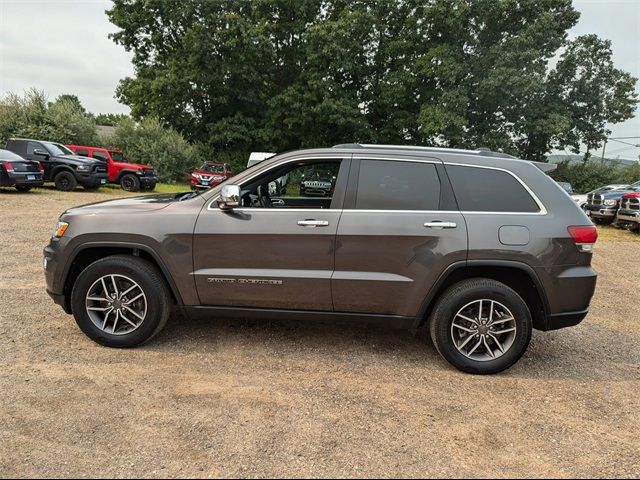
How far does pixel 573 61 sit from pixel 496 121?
647cm

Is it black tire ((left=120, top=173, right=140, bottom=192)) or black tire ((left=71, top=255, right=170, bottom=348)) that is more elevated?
black tire ((left=120, top=173, right=140, bottom=192))

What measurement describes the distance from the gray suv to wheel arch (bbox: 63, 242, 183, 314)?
0.06 ft

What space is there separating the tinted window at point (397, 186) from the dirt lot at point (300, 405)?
134 cm

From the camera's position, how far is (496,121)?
3086 cm

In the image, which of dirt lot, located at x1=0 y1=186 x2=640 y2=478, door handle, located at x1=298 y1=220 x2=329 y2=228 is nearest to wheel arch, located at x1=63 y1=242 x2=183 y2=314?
dirt lot, located at x1=0 y1=186 x2=640 y2=478

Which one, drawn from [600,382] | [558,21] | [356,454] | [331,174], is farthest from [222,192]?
[558,21]

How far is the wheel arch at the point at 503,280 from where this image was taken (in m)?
3.48

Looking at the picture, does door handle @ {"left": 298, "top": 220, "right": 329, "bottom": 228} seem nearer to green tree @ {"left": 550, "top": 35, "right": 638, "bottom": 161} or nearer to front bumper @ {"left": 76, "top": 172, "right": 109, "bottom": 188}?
front bumper @ {"left": 76, "top": 172, "right": 109, "bottom": 188}

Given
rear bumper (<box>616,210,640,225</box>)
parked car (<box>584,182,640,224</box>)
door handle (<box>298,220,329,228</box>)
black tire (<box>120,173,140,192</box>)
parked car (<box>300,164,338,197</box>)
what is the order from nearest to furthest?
door handle (<box>298,220,329,228</box>)
parked car (<box>300,164,338,197</box>)
rear bumper (<box>616,210,640,225</box>)
parked car (<box>584,182,640,224</box>)
black tire (<box>120,173,140,192</box>)

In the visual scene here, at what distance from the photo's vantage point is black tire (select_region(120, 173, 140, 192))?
19031mm

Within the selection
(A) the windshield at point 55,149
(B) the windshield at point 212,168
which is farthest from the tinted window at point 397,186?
(B) the windshield at point 212,168

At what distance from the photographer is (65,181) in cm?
1664

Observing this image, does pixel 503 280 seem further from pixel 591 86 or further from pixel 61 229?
pixel 591 86

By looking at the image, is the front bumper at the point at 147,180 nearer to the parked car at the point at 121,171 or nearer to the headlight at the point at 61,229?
the parked car at the point at 121,171
